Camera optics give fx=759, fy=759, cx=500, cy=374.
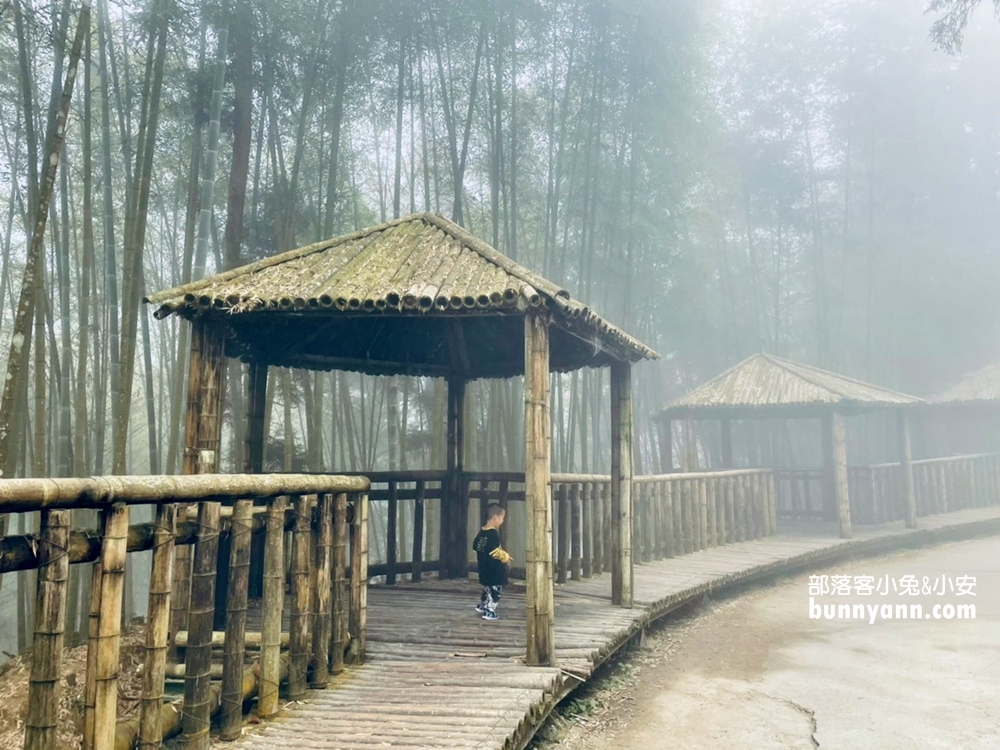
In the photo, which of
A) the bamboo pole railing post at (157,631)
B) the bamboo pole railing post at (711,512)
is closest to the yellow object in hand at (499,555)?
the bamboo pole railing post at (157,631)

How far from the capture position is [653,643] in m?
6.46

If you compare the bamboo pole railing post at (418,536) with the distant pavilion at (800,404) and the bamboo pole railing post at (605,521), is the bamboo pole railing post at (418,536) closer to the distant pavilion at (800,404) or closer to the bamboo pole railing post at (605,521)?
the bamboo pole railing post at (605,521)

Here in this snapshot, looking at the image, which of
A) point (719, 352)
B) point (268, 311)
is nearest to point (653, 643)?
point (268, 311)

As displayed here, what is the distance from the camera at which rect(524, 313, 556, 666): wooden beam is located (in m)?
4.46

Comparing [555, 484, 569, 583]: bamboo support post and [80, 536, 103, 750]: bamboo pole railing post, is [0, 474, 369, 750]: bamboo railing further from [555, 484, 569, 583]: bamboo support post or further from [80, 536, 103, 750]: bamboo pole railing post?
[555, 484, 569, 583]: bamboo support post

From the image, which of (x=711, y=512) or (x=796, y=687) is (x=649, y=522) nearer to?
(x=711, y=512)

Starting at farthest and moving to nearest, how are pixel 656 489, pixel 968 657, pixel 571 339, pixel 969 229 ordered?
pixel 969 229
pixel 656 489
pixel 571 339
pixel 968 657

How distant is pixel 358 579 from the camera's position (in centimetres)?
447

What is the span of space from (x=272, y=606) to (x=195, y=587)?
1.55 ft

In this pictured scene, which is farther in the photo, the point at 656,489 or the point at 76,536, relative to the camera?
the point at 656,489

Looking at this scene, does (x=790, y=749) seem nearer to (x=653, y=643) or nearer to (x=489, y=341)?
(x=653, y=643)

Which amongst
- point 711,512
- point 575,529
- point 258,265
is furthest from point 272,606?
point 711,512

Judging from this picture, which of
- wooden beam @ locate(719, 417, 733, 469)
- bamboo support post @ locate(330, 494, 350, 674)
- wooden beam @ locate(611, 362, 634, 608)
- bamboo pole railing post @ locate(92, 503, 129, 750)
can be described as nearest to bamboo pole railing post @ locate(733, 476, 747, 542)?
wooden beam @ locate(719, 417, 733, 469)

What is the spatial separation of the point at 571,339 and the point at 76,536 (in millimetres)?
4397
